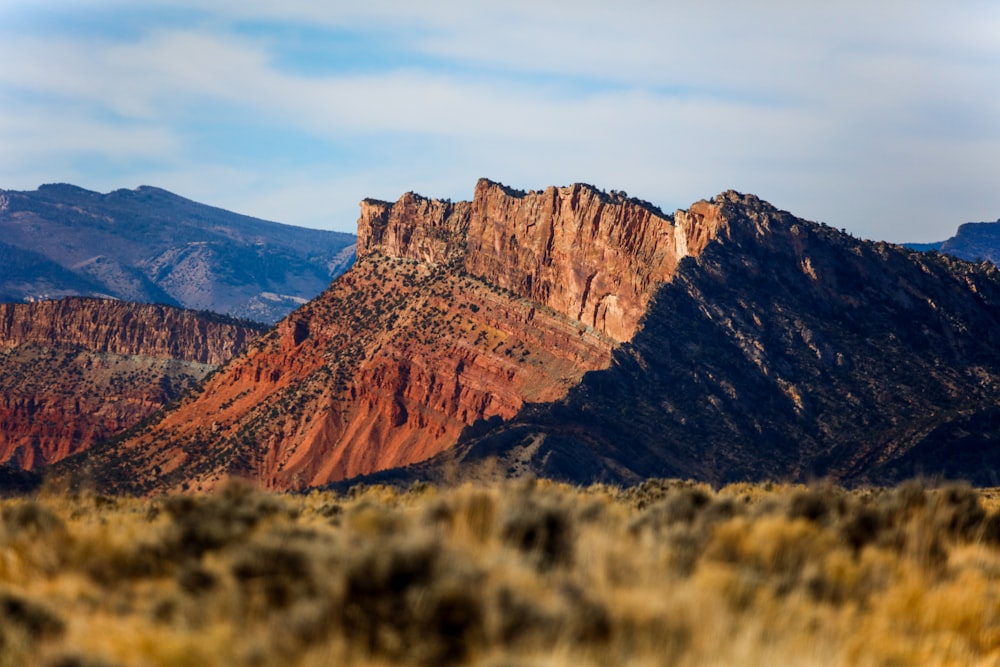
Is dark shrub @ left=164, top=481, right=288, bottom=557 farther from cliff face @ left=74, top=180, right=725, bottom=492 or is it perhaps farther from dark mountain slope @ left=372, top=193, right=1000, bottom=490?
cliff face @ left=74, top=180, right=725, bottom=492

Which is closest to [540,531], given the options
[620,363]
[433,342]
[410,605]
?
[410,605]

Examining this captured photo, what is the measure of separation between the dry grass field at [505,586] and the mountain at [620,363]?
63.2 meters

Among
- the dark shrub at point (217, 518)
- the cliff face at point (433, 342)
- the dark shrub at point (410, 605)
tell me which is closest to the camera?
the dark shrub at point (410, 605)

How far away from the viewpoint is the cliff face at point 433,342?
115062 millimetres

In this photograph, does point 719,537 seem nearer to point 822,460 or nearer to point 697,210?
point 822,460

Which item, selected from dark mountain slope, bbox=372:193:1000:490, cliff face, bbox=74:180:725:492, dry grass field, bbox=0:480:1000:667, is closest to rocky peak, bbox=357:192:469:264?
cliff face, bbox=74:180:725:492

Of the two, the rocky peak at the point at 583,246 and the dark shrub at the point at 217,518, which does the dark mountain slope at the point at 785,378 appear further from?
the dark shrub at the point at 217,518

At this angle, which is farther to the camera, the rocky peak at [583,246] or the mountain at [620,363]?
the rocky peak at [583,246]

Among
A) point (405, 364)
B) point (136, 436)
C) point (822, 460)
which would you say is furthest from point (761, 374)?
point (136, 436)

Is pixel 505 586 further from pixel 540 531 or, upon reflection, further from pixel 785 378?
pixel 785 378

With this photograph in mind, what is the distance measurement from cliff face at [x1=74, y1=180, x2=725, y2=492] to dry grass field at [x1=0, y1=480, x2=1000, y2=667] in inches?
3610

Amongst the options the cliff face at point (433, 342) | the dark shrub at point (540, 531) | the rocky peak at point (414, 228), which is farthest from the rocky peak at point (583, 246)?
the dark shrub at point (540, 531)

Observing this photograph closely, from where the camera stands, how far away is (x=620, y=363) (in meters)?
108

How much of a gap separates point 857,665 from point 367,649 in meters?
4.91
